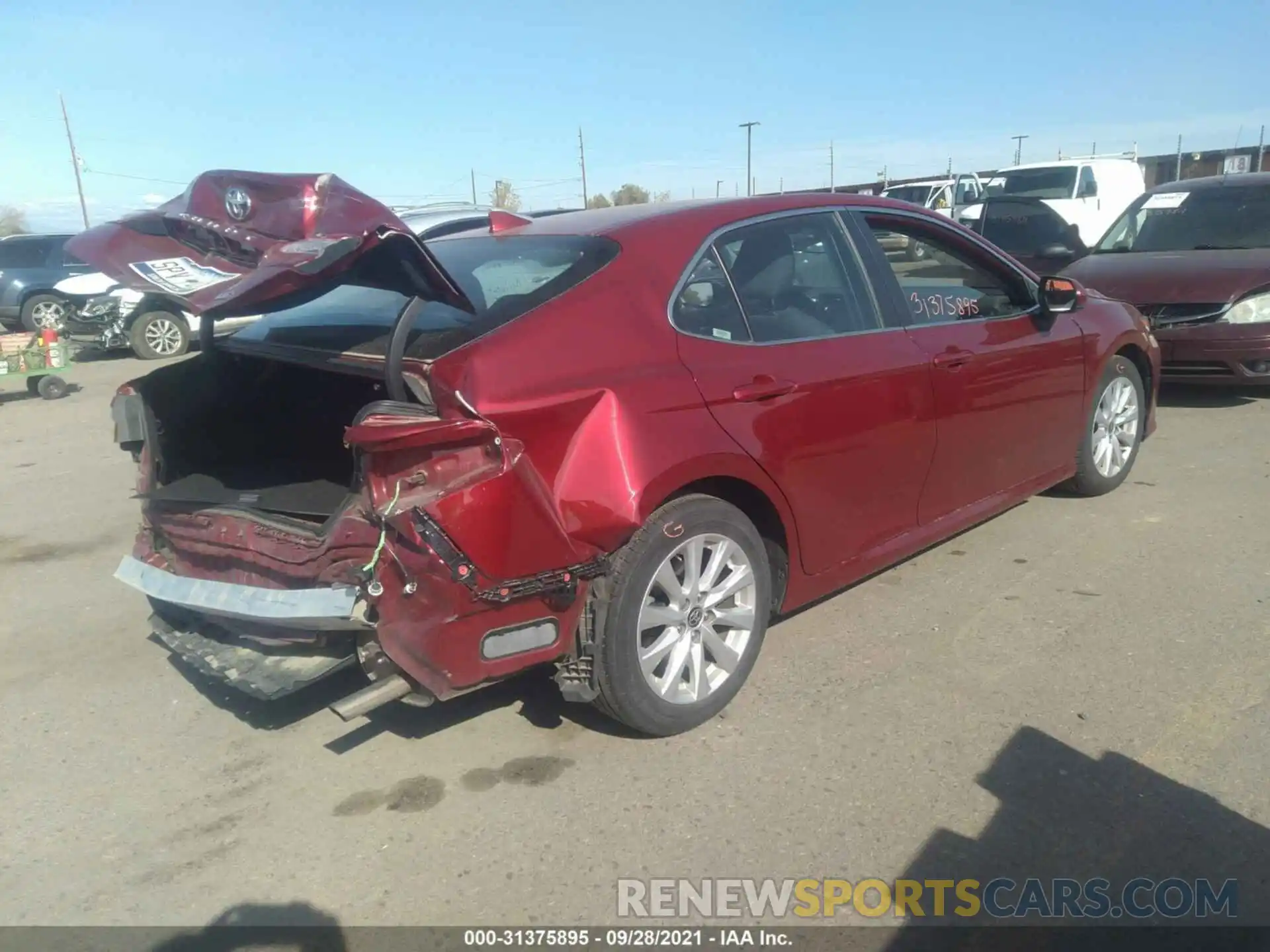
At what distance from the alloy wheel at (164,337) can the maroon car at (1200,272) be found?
38.7 ft

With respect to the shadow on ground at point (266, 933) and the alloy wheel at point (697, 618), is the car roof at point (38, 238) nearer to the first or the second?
the alloy wheel at point (697, 618)

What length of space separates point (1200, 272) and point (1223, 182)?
6.67 ft

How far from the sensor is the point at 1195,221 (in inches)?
353

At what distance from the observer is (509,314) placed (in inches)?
123

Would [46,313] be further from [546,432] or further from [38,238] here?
[546,432]

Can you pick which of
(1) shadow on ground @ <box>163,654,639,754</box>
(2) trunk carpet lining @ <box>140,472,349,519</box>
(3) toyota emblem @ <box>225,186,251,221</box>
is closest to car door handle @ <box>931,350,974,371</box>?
(1) shadow on ground @ <box>163,654,639,754</box>

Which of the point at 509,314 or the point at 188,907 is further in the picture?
the point at 509,314

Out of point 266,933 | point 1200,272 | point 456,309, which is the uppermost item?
point 456,309

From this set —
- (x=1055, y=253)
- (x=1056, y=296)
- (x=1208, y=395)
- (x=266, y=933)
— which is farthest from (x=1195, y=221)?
(x=266, y=933)

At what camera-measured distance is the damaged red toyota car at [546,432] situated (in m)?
2.89

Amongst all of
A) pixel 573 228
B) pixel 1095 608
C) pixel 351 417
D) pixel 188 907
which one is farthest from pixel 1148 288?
pixel 188 907

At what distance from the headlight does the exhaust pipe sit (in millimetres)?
6896

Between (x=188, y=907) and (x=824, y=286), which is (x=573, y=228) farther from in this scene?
(x=188, y=907)

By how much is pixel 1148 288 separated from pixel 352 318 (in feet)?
21.5
